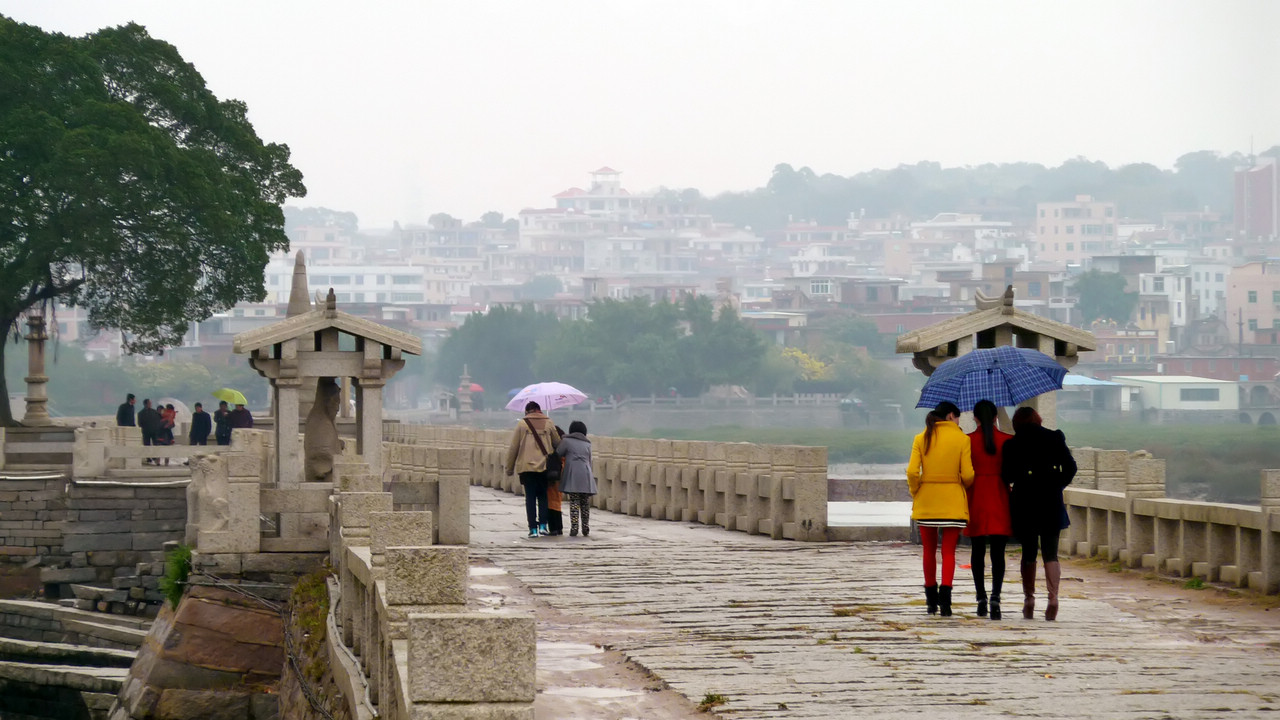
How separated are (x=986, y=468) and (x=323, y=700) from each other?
4693 millimetres

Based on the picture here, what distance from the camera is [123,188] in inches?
1575

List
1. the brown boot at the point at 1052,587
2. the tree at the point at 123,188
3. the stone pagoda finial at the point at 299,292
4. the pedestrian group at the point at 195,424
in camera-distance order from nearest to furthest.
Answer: the brown boot at the point at 1052,587
the stone pagoda finial at the point at 299,292
the pedestrian group at the point at 195,424
the tree at the point at 123,188

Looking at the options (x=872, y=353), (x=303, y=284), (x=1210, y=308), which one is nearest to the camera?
(x=303, y=284)

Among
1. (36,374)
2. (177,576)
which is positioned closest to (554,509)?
(177,576)

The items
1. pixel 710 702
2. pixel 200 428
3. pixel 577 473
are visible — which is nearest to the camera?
pixel 710 702

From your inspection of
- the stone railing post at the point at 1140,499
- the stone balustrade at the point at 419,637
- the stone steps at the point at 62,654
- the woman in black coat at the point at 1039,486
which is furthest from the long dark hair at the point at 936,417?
the stone steps at the point at 62,654

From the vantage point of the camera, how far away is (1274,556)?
39.4 feet

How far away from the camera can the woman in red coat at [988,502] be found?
35.7ft

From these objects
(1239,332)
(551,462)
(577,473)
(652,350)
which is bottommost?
(577,473)

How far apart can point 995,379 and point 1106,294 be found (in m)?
128

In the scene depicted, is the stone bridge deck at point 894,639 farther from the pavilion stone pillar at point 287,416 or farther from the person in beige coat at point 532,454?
the pavilion stone pillar at point 287,416

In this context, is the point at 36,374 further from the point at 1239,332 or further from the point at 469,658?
the point at 1239,332

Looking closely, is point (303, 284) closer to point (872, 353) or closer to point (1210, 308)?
point (872, 353)

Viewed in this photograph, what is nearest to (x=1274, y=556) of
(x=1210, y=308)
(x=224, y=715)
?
(x=224, y=715)
